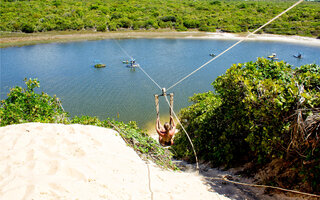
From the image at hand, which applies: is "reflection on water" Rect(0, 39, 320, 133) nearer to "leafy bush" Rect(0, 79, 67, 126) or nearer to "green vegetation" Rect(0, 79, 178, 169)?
"green vegetation" Rect(0, 79, 178, 169)

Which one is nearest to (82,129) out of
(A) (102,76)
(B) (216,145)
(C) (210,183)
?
(C) (210,183)

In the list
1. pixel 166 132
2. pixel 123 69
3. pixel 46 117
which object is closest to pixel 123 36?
pixel 123 69

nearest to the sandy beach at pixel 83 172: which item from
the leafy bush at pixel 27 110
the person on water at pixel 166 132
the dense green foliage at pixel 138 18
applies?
the leafy bush at pixel 27 110

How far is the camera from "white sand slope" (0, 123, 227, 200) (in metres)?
3.15

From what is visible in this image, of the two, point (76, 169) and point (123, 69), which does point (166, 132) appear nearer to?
point (76, 169)

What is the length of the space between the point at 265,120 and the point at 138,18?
47.3m

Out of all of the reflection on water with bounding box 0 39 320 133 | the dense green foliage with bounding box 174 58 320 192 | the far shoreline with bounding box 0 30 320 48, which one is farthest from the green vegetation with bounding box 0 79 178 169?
the far shoreline with bounding box 0 30 320 48

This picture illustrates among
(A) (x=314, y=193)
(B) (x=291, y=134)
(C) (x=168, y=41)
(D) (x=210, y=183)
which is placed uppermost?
(C) (x=168, y=41)

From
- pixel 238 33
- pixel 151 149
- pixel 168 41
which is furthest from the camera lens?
pixel 238 33

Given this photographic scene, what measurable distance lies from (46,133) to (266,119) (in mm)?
4989

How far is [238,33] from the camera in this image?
136 feet

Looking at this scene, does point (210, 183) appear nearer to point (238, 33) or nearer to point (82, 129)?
point (82, 129)

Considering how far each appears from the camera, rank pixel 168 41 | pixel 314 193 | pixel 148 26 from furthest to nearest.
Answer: pixel 148 26 → pixel 168 41 → pixel 314 193

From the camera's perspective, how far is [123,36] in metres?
40.9
